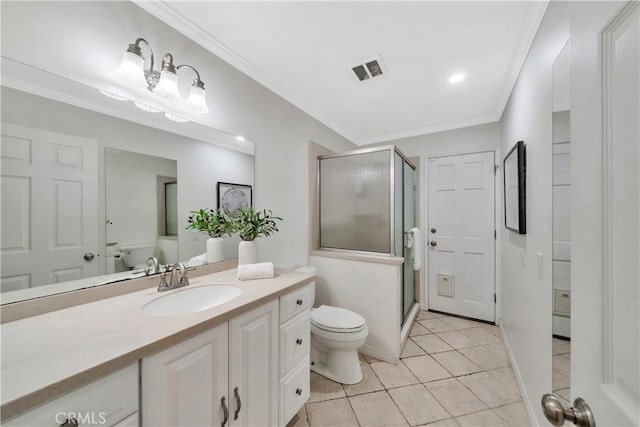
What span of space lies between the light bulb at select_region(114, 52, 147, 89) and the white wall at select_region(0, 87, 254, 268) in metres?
0.21

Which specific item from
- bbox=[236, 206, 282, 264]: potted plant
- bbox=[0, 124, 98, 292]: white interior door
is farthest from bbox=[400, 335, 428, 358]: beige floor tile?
bbox=[0, 124, 98, 292]: white interior door

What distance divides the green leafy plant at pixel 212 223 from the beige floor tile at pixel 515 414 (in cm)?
211

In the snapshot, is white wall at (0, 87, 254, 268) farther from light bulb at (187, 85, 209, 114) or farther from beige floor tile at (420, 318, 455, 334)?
beige floor tile at (420, 318, 455, 334)

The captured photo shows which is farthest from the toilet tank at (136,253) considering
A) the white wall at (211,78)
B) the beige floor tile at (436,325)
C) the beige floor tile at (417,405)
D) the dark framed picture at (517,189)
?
the beige floor tile at (436,325)

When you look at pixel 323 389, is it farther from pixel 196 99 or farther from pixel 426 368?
pixel 196 99

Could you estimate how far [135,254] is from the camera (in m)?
1.20

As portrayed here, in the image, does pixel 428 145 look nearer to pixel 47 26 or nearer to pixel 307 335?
pixel 307 335

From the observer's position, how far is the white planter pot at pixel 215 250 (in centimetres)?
151

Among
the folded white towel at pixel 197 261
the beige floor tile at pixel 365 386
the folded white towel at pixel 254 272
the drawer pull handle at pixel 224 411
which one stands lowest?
the beige floor tile at pixel 365 386

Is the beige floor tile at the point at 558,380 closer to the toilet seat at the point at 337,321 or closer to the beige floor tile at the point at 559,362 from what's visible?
the beige floor tile at the point at 559,362

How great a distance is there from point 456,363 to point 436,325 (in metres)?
0.69

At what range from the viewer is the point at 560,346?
945mm

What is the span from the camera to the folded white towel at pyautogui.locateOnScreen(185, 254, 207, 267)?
141cm

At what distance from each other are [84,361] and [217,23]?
1704 mm
